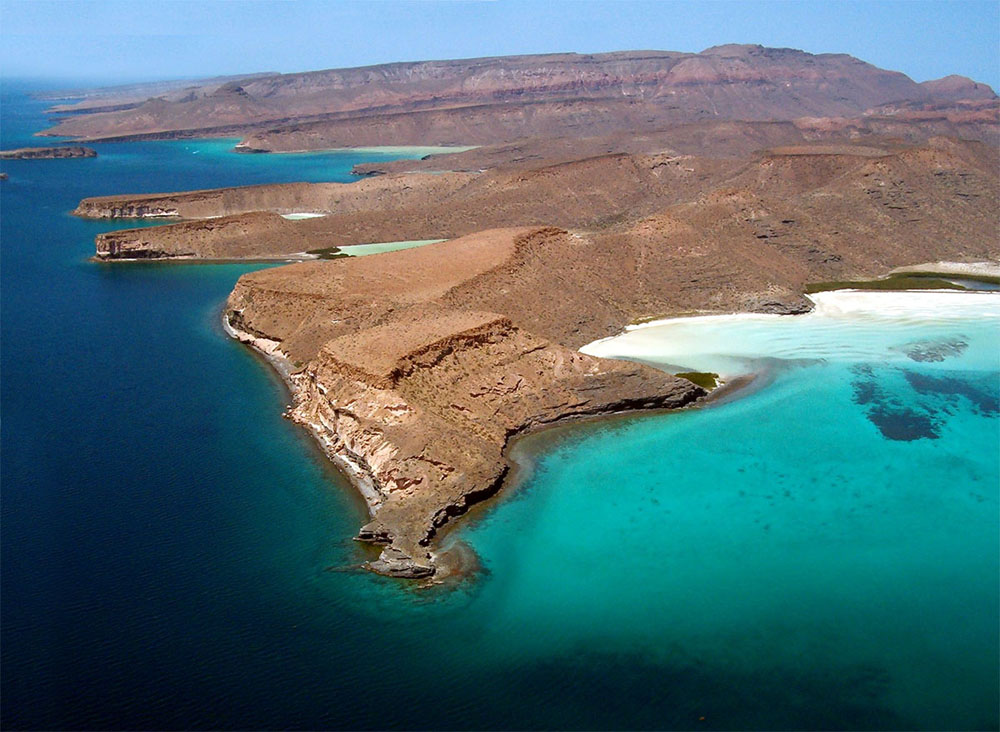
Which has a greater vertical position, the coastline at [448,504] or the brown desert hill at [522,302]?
the brown desert hill at [522,302]

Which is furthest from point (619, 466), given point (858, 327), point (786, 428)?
point (858, 327)

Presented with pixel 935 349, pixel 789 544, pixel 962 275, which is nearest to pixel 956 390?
pixel 935 349

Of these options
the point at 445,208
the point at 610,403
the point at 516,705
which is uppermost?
the point at 445,208

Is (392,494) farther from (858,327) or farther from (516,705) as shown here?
(858,327)

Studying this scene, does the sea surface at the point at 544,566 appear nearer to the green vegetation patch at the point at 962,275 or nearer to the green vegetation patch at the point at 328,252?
the green vegetation patch at the point at 962,275

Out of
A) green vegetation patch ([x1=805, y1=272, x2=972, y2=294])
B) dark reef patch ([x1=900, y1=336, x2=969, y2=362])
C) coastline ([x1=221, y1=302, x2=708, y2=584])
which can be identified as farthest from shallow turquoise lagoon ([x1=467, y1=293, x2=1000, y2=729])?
green vegetation patch ([x1=805, y1=272, x2=972, y2=294])

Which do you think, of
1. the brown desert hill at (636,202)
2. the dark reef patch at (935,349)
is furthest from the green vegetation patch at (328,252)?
the dark reef patch at (935,349)
